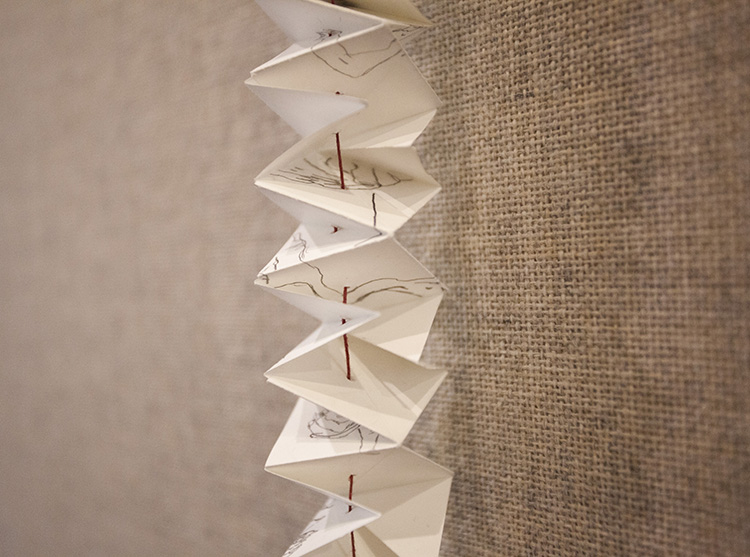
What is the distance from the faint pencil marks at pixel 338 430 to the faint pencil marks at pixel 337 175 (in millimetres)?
200

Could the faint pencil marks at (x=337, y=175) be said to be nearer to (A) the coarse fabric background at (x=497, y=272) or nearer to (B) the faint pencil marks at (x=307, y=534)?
(A) the coarse fabric background at (x=497, y=272)

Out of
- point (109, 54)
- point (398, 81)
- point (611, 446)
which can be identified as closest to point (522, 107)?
point (398, 81)

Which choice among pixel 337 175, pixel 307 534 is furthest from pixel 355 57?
pixel 307 534

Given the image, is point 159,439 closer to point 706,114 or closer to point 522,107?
point 522,107

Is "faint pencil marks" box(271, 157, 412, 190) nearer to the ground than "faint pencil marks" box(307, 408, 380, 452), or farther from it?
farther from it

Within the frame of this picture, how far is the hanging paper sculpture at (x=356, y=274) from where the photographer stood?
16.6 inches

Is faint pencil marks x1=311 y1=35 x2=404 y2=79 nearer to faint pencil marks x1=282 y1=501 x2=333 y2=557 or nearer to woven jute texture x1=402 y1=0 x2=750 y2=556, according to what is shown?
woven jute texture x1=402 y1=0 x2=750 y2=556

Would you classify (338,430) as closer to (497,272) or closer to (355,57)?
(497,272)

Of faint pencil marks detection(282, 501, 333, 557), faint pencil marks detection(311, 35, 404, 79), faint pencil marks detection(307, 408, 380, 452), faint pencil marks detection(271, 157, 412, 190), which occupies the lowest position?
faint pencil marks detection(282, 501, 333, 557)

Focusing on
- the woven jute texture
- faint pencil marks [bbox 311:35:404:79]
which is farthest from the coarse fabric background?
faint pencil marks [bbox 311:35:404:79]

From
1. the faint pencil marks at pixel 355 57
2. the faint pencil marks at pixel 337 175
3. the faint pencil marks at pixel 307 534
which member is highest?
the faint pencil marks at pixel 355 57

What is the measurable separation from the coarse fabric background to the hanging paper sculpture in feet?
0.25

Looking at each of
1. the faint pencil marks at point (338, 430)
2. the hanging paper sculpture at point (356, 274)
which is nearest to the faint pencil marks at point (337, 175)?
the hanging paper sculpture at point (356, 274)

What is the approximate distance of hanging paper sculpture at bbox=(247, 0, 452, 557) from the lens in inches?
16.6
